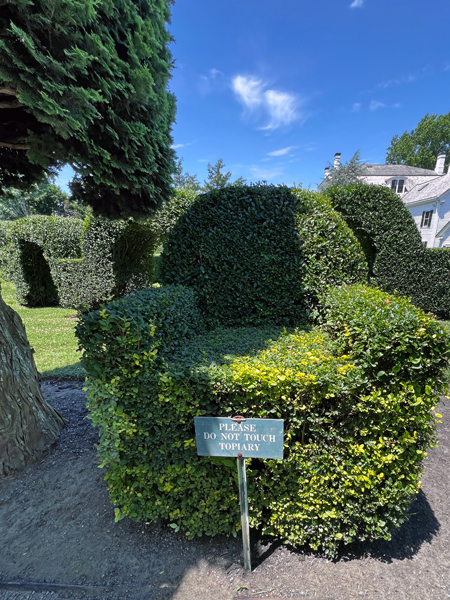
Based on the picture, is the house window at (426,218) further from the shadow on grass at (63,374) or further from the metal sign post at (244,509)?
the metal sign post at (244,509)

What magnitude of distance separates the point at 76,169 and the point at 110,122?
1.96 ft

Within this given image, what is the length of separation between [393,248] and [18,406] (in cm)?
764

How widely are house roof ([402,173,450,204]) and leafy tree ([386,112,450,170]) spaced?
57.5 ft

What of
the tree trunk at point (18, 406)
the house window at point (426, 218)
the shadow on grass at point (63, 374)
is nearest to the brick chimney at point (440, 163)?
the house window at point (426, 218)

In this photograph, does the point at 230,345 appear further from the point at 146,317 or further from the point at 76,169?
the point at 76,169

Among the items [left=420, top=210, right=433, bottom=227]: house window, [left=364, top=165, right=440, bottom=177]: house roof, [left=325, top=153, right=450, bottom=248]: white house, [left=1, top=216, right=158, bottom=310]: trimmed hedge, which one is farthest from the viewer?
[left=364, top=165, right=440, bottom=177]: house roof

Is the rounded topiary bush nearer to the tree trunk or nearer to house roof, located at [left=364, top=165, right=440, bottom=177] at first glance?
the tree trunk

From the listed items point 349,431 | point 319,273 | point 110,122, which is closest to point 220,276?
point 319,273

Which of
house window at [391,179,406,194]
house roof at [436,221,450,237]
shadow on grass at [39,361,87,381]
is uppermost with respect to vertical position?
house window at [391,179,406,194]

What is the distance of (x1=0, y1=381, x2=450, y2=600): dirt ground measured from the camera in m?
1.83

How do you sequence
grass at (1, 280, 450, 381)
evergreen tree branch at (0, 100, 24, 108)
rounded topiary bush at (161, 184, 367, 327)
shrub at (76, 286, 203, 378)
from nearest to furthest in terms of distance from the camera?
shrub at (76, 286, 203, 378), evergreen tree branch at (0, 100, 24, 108), rounded topiary bush at (161, 184, 367, 327), grass at (1, 280, 450, 381)

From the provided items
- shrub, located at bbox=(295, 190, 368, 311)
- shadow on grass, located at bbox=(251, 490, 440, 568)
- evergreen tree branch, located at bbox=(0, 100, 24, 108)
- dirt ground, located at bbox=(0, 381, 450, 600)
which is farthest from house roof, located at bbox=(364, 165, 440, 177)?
dirt ground, located at bbox=(0, 381, 450, 600)

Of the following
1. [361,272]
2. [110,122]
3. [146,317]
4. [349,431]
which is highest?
[110,122]

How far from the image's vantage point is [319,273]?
4051mm
